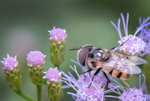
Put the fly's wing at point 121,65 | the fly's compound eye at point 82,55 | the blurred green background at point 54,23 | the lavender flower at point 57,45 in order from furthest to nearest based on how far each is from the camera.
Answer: the blurred green background at point 54,23 < the lavender flower at point 57,45 < the fly's compound eye at point 82,55 < the fly's wing at point 121,65

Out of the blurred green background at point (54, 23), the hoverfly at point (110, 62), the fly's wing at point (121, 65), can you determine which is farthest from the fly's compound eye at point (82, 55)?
the blurred green background at point (54, 23)

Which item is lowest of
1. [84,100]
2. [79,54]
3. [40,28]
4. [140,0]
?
[84,100]

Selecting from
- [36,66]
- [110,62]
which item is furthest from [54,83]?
[110,62]

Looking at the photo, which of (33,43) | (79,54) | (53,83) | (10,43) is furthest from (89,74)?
(10,43)

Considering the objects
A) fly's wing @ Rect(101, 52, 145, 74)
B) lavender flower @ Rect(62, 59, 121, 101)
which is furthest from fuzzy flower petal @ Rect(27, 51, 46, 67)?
fly's wing @ Rect(101, 52, 145, 74)

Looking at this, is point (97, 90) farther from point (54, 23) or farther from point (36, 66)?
point (54, 23)

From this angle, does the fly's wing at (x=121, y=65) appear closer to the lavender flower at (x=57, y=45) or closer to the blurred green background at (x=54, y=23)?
the lavender flower at (x=57, y=45)

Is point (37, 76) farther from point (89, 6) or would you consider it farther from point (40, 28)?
point (89, 6)
